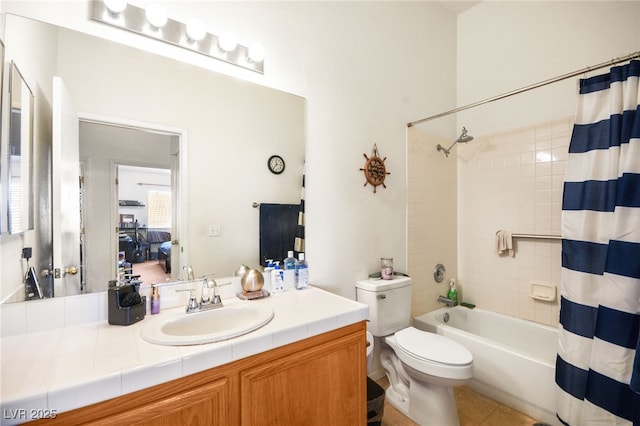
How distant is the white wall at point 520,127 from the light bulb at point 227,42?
219cm

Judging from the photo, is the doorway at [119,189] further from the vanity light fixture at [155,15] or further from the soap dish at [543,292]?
the soap dish at [543,292]

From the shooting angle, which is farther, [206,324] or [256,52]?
[256,52]

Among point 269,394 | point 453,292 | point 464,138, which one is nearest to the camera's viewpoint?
point 269,394

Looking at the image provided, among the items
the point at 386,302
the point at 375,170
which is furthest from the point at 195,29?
the point at 386,302

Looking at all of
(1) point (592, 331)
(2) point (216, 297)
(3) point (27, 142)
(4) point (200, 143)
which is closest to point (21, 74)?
(3) point (27, 142)

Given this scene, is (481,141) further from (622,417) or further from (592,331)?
(622,417)

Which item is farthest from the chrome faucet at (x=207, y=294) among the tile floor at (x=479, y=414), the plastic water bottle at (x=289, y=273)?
the tile floor at (x=479, y=414)

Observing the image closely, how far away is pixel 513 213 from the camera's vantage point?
2.25 meters

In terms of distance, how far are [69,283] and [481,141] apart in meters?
2.96

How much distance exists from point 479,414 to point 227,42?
102 inches

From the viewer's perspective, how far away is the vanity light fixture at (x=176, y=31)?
112cm

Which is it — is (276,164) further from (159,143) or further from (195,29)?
(195,29)

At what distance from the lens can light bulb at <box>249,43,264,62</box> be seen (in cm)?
142

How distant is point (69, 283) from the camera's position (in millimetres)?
1062
